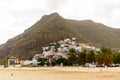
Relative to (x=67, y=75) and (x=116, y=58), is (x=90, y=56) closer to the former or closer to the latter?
(x=116, y=58)

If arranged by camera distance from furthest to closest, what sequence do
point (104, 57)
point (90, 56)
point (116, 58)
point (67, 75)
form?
1. point (116, 58)
2. point (90, 56)
3. point (104, 57)
4. point (67, 75)

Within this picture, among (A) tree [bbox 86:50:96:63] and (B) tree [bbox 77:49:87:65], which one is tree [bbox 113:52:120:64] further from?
(B) tree [bbox 77:49:87:65]

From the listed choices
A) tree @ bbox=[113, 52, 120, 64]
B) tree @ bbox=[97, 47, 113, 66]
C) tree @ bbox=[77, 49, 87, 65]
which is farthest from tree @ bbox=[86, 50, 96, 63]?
tree @ bbox=[113, 52, 120, 64]

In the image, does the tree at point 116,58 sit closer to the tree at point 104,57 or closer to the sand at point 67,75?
the tree at point 104,57

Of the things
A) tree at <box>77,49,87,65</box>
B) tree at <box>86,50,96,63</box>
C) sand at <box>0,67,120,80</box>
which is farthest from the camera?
tree at <box>77,49,87,65</box>

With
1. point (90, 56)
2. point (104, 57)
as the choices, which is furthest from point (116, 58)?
point (104, 57)

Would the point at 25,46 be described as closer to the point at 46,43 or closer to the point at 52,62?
the point at 46,43

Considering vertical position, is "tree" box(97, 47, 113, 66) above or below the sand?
above

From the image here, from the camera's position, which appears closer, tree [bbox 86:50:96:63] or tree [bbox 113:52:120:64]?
tree [bbox 86:50:96:63]

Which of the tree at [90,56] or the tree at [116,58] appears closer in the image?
the tree at [90,56]

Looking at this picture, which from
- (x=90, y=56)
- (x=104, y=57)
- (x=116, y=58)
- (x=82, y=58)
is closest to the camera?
(x=104, y=57)

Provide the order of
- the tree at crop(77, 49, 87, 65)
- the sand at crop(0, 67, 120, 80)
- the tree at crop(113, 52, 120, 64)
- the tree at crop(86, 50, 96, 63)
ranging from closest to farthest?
the sand at crop(0, 67, 120, 80) < the tree at crop(86, 50, 96, 63) < the tree at crop(113, 52, 120, 64) < the tree at crop(77, 49, 87, 65)

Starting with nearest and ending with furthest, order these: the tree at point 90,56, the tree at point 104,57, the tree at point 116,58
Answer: the tree at point 104,57 < the tree at point 90,56 < the tree at point 116,58

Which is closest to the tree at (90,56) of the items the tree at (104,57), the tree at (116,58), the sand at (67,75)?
the tree at (104,57)
